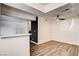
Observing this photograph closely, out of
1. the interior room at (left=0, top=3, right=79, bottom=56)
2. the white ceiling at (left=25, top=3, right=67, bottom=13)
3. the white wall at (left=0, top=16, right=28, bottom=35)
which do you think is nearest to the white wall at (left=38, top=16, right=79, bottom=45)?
the interior room at (left=0, top=3, right=79, bottom=56)

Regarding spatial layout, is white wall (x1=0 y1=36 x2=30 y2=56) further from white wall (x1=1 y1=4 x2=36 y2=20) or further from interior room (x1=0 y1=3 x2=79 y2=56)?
white wall (x1=1 y1=4 x2=36 y2=20)

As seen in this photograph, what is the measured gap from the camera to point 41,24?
45.6 inches

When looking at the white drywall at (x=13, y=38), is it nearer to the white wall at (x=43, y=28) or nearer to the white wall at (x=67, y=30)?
the white wall at (x=43, y=28)

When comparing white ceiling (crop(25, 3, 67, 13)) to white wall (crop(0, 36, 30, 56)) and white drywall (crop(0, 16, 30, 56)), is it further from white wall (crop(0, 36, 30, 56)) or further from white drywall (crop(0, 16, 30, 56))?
white wall (crop(0, 36, 30, 56))

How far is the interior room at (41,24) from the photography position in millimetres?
857

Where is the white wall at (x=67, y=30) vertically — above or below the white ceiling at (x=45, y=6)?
below

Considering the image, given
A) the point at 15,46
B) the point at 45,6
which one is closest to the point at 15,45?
the point at 15,46

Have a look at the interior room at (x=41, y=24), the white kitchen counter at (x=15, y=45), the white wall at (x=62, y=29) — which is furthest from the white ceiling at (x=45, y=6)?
the white kitchen counter at (x=15, y=45)

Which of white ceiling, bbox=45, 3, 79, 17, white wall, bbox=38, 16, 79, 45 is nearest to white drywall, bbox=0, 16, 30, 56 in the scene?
white wall, bbox=38, 16, 79, 45

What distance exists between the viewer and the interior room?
2.81 feet

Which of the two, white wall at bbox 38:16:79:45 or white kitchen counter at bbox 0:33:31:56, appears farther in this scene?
white wall at bbox 38:16:79:45

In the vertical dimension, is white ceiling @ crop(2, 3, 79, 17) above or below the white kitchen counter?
above

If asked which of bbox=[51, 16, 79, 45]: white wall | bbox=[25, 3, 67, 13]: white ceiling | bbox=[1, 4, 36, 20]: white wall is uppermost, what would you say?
bbox=[25, 3, 67, 13]: white ceiling

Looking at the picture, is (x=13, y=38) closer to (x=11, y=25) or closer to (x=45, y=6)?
(x=11, y=25)
